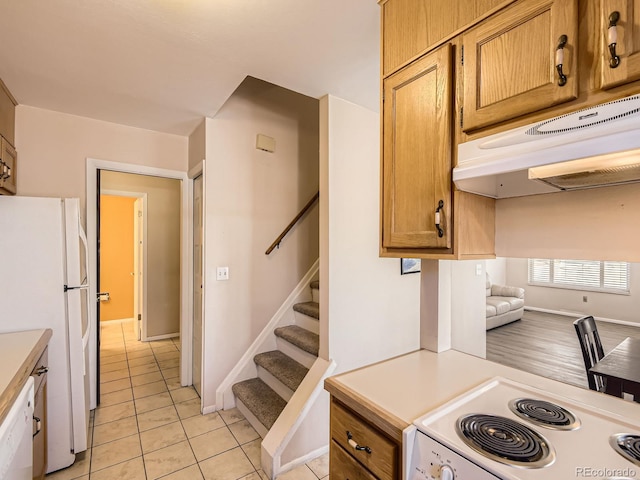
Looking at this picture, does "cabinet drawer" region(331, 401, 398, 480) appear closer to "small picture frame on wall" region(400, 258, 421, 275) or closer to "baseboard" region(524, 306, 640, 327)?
"small picture frame on wall" region(400, 258, 421, 275)

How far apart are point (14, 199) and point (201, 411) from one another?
6.59ft

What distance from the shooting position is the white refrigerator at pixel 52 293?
1.81m

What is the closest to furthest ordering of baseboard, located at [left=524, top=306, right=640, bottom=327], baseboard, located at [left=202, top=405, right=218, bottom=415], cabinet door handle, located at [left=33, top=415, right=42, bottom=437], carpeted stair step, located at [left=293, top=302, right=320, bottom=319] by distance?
cabinet door handle, located at [left=33, top=415, right=42, bottom=437]
baseboard, located at [left=202, top=405, right=218, bottom=415]
carpeted stair step, located at [left=293, top=302, right=320, bottom=319]
baseboard, located at [left=524, top=306, right=640, bottom=327]

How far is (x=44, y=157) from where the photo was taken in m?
2.37

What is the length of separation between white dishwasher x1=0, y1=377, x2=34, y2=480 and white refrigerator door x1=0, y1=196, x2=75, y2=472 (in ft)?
2.05

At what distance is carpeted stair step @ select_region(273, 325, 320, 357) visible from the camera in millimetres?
2414

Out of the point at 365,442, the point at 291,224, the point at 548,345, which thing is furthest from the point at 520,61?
the point at 548,345

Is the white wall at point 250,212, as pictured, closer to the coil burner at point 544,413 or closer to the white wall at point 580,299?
the coil burner at point 544,413

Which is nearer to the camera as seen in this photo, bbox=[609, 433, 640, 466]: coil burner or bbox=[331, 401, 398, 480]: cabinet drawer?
bbox=[609, 433, 640, 466]: coil burner

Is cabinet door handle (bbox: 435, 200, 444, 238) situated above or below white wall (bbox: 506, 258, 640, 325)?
above

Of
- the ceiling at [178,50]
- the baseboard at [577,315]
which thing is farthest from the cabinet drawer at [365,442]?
the baseboard at [577,315]

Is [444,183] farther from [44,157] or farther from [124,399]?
[124,399]

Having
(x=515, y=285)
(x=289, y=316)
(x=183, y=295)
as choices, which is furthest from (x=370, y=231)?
(x=515, y=285)

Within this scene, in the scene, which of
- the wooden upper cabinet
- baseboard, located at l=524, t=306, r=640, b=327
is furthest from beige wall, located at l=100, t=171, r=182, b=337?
baseboard, located at l=524, t=306, r=640, b=327
